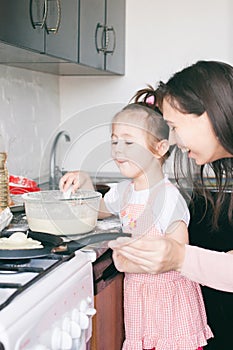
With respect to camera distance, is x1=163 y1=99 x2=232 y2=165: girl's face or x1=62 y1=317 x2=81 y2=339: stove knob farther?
x1=163 y1=99 x2=232 y2=165: girl's face

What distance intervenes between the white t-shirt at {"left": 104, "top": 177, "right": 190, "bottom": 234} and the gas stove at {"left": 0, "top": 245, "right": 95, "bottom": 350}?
26 cm

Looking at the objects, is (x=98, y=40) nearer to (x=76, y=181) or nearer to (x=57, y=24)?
(x=57, y=24)

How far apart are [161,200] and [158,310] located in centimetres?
29

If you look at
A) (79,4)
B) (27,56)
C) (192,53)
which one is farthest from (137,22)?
(27,56)

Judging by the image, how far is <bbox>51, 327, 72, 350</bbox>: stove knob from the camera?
41.7 inches

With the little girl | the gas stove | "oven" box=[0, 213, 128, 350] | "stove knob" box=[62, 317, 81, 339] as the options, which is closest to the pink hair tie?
the little girl

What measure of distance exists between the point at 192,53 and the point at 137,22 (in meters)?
0.31

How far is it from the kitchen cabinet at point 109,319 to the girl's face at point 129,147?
0.30 meters

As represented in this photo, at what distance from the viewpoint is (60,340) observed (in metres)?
1.07

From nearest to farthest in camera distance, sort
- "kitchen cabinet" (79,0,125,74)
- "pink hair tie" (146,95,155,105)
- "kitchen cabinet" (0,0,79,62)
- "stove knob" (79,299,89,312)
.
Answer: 1. "stove knob" (79,299,89,312)
2. "kitchen cabinet" (0,0,79,62)
3. "pink hair tie" (146,95,155,105)
4. "kitchen cabinet" (79,0,125,74)

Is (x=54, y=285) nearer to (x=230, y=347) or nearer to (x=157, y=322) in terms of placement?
(x=157, y=322)

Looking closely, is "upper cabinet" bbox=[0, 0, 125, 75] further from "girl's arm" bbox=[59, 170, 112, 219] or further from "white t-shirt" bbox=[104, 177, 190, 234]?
"white t-shirt" bbox=[104, 177, 190, 234]

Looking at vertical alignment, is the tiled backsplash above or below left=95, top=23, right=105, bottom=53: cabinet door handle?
below

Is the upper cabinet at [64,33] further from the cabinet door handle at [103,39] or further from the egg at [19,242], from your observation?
the egg at [19,242]
